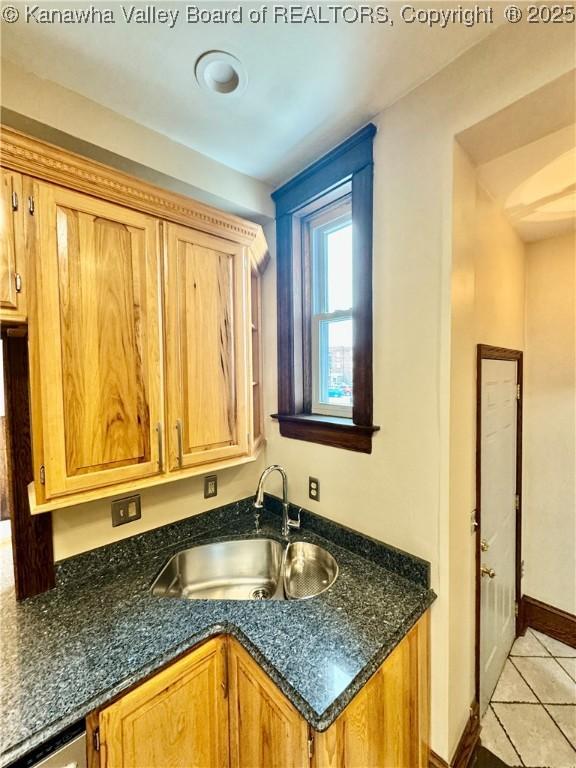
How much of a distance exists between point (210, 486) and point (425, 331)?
1301mm

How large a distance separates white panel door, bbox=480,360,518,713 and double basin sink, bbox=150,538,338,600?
778mm

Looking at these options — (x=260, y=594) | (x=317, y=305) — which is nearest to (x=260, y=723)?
(x=260, y=594)

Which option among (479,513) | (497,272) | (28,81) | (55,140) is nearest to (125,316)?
(55,140)

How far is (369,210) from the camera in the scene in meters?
1.33

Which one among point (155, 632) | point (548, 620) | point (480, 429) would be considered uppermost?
point (480, 429)

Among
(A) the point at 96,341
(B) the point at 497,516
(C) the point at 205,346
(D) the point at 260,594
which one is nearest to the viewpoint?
(A) the point at 96,341

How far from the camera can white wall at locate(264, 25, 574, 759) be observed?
1.06m

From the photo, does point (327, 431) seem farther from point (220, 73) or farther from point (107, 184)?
point (220, 73)

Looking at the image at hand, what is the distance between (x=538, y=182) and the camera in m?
1.39

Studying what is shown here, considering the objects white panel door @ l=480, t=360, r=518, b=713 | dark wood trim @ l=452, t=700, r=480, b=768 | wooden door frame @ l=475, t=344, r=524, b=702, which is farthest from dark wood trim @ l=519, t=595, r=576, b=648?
dark wood trim @ l=452, t=700, r=480, b=768

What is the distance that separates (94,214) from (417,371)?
1283 mm

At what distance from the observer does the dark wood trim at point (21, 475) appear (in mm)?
1092

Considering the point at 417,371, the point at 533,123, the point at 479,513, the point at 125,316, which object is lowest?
the point at 479,513

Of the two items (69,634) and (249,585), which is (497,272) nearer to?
(249,585)
